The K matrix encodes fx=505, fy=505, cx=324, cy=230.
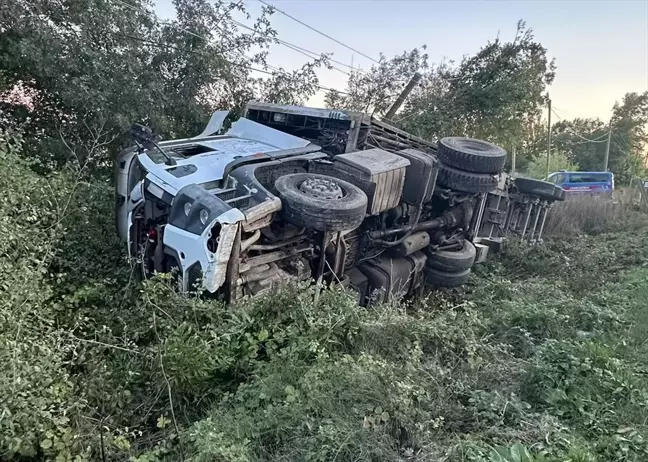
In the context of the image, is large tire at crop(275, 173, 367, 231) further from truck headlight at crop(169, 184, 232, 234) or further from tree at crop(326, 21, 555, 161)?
tree at crop(326, 21, 555, 161)

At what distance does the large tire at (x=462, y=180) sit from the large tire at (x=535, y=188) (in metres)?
2.57

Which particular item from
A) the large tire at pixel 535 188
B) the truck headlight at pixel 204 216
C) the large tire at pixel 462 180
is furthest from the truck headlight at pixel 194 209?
the large tire at pixel 535 188

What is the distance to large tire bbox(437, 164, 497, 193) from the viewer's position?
5.87m

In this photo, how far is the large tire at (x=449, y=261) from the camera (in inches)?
235

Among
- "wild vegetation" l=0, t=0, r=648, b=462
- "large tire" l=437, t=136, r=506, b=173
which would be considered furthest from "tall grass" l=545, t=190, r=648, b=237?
"large tire" l=437, t=136, r=506, b=173

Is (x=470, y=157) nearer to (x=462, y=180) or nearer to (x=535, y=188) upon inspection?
(x=462, y=180)

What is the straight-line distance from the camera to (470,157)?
5.84 metres

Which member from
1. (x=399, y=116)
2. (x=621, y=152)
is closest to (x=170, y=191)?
(x=399, y=116)

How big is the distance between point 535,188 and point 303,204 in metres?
5.72

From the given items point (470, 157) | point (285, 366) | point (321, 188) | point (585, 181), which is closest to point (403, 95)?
point (470, 157)

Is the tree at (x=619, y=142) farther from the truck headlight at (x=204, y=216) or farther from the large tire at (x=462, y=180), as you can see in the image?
the truck headlight at (x=204, y=216)

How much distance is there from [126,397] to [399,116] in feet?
32.2

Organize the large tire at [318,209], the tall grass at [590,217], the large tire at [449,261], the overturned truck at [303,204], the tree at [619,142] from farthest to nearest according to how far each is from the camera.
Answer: the tree at [619,142], the tall grass at [590,217], the large tire at [449,261], the large tire at [318,209], the overturned truck at [303,204]

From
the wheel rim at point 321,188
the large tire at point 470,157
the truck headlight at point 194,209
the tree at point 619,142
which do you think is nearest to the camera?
the truck headlight at point 194,209
